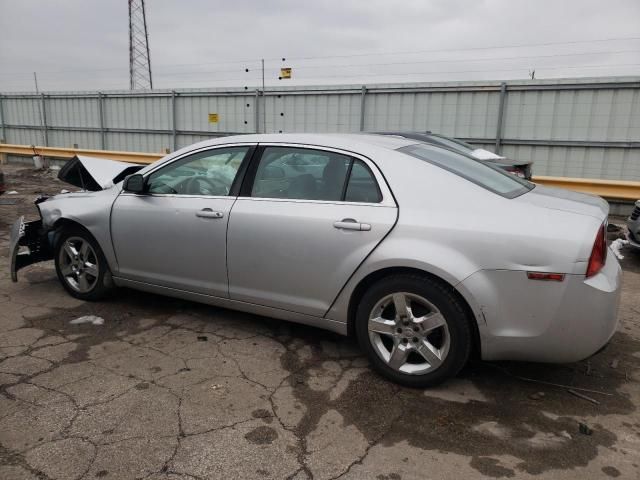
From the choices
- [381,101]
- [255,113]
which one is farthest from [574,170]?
[255,113]

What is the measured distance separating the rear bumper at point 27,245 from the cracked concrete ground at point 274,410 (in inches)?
29.0

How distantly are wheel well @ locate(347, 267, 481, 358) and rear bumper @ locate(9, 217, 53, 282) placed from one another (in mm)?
3126

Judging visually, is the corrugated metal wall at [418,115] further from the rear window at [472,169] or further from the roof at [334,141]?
the roof at [334,141]

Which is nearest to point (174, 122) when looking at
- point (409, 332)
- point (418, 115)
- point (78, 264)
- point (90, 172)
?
point (418, 115)

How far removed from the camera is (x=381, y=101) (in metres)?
12.3

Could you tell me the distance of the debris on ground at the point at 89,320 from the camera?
4.06 meters

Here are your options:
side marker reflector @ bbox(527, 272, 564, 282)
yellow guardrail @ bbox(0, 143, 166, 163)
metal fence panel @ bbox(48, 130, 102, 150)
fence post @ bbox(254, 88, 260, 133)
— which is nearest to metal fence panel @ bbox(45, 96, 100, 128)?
metal fence panel @ bbox(48, 130, 102, 150)

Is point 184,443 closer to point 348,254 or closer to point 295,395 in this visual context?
point 295,395

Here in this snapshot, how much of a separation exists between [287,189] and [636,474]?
2.49 meters

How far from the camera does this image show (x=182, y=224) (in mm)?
3787

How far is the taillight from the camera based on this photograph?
2.64 m

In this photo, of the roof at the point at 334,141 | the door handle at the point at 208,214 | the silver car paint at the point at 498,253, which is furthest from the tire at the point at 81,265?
the silver car paint at the point at 498,253

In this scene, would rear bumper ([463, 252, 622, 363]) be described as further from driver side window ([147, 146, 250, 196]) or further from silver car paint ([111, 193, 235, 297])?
driver side window ([147, 146, 250, 196])

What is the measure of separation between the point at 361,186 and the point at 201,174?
1.42m
